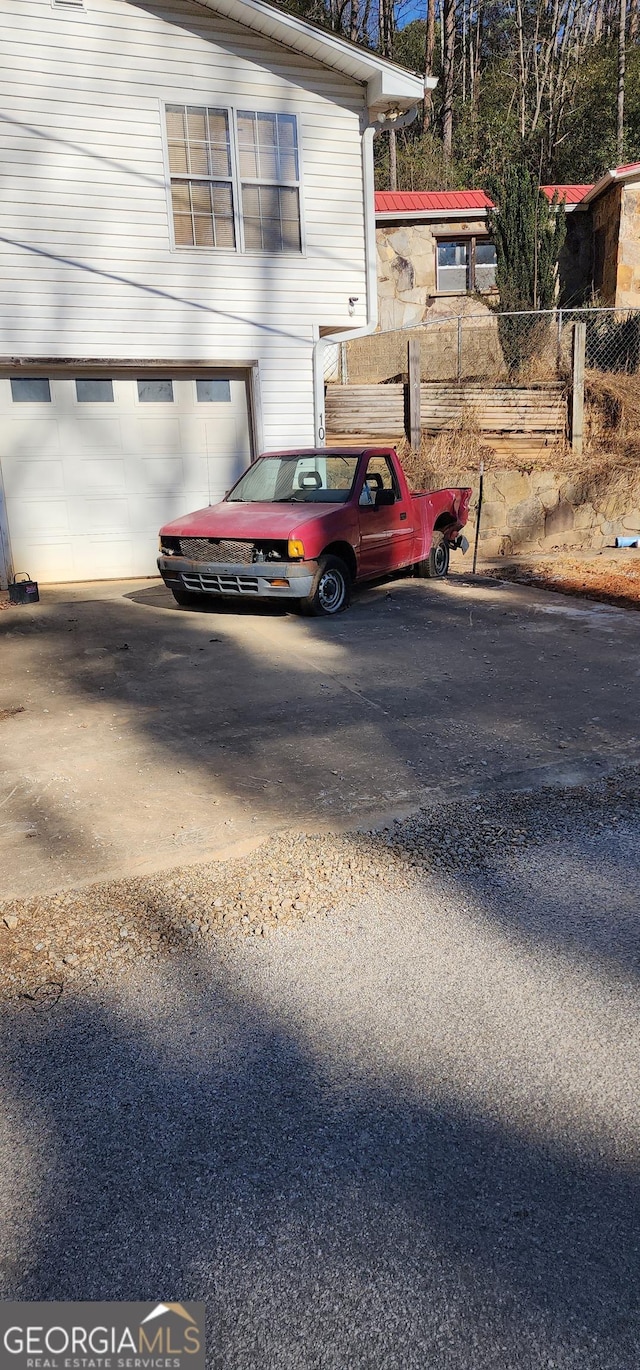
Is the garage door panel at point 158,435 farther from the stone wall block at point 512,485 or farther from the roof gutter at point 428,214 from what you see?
the roof gutter at point 428,214

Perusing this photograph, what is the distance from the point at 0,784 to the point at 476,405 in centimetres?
1098

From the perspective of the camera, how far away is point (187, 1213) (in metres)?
2.35

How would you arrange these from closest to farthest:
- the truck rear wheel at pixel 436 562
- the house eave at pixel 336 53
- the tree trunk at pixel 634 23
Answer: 1. the truck rear wheel at pixel 436 562
2. the house eave at pixel 336 53
3. the tree trunk at pixel 634 23

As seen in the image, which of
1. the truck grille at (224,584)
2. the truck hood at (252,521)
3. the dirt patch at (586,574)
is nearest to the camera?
the truck hood at (252,521)

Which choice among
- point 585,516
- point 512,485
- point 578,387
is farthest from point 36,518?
point 578,387

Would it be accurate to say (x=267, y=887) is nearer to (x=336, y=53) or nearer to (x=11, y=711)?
(x=11, y=711)

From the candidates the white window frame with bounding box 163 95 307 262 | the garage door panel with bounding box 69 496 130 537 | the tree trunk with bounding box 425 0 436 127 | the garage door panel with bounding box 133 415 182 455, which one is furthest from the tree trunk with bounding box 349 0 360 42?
the garage door panel with bounding box 69 496 130 537

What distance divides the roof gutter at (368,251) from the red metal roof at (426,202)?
1294 centimetres

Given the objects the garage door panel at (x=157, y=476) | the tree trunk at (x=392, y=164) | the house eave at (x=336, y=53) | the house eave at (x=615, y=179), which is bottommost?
the garage door panel at (x=157, y=476)

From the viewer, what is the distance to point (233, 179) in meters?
12.2

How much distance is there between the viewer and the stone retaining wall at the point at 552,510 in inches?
548

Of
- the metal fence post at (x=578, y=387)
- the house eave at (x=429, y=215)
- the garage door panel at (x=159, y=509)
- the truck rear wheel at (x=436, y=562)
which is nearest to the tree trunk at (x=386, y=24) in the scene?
the house eave at (x=429, y=215)

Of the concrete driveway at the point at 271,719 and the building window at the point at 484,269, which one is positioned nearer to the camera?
the concrete driveway at the point at 271,719

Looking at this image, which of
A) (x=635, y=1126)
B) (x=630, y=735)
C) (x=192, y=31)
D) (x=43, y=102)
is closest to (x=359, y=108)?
(x=192, y=31)
